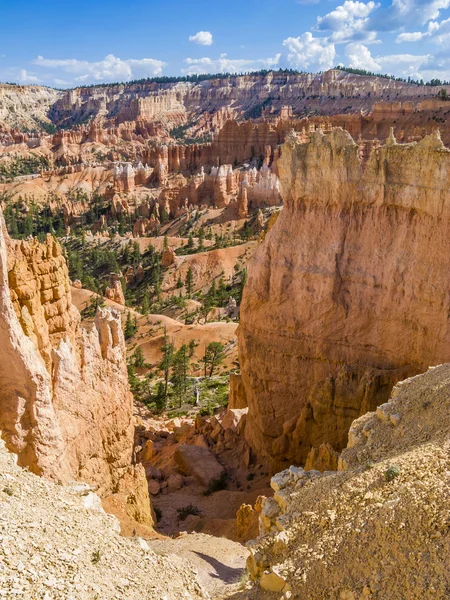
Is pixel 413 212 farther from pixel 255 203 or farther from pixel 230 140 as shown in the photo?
pixel 230 140

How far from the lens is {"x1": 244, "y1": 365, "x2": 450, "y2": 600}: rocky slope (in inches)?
291

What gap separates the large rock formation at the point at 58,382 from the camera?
39.1ft

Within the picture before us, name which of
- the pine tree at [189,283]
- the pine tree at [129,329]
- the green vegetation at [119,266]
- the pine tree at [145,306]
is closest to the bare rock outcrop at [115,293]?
the green vegetation at [119,266]

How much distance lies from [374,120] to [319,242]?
8094 cm

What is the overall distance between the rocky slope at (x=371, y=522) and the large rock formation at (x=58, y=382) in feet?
17.8

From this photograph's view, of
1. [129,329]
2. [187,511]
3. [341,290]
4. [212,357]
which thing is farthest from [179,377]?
[341,290]

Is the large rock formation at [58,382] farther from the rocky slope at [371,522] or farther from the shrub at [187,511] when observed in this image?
the rocky slope at [371,522]

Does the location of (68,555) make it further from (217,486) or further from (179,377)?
(179,377)

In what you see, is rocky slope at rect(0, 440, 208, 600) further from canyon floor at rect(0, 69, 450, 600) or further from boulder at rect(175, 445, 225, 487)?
boulder at rect(175, 445, 225, 487)

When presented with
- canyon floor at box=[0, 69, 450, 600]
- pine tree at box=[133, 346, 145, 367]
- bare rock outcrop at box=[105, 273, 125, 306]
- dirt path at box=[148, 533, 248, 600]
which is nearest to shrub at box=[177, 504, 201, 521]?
canyon floor at box=[0, 69, 450, 600]

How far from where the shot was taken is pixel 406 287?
17.8 m

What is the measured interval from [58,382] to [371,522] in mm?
8419

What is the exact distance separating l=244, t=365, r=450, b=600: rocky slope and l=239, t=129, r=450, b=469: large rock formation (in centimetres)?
680

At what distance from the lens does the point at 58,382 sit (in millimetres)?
13547
